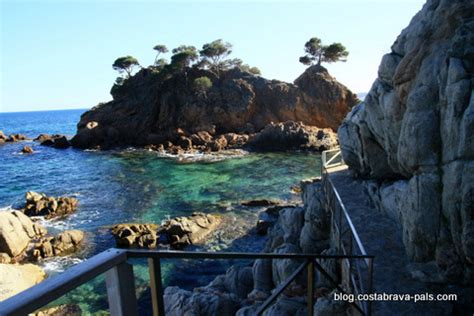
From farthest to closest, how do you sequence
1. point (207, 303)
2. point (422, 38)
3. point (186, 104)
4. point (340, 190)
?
1. point (186, 104)
2. point (340, 190)
3. point (207, 303)
4. point (422, 38)

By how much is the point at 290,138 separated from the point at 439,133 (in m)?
42.0

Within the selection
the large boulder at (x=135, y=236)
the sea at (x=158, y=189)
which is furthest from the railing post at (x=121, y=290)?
the large boulder at (x=135, y=236)

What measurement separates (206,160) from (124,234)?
24023mm

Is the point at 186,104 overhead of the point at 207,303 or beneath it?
overhead

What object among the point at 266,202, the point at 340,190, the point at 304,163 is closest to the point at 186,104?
the point at 304,163

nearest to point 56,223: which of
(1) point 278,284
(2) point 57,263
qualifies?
(2) point 57,263

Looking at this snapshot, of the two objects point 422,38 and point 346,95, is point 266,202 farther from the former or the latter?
point 346,95

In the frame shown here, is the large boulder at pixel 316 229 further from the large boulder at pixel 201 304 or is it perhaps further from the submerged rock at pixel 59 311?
the submerged rock at pixel 59 311

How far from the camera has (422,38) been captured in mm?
8578

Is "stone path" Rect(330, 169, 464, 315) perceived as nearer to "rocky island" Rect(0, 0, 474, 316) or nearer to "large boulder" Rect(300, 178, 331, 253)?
"rocky island" Rect(0, 0, 474, 316)

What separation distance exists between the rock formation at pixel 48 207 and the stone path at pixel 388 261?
70.0 feet

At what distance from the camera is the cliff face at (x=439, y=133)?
270 inches

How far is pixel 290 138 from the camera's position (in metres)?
49.5

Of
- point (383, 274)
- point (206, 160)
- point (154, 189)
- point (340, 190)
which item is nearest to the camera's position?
point (383, 274)
